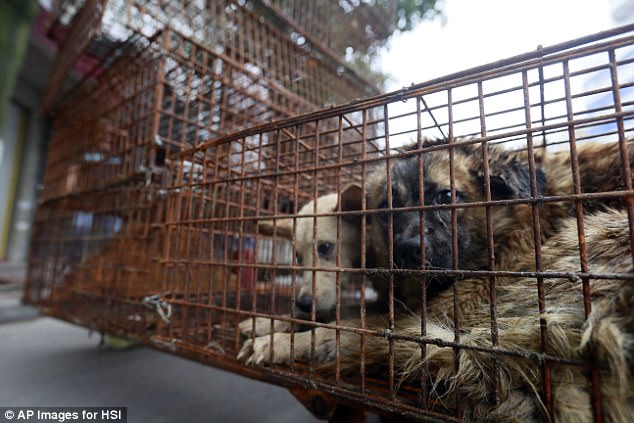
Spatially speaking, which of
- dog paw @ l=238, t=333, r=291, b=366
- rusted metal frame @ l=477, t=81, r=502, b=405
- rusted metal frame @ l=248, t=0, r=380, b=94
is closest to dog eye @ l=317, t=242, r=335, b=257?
dog paw @ l=238, t=333, r=291, b=366

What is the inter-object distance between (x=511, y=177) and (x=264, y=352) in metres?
1.36

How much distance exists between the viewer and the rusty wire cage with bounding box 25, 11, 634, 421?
2.93 feet

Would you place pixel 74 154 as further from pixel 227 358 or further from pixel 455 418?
pixel 455 418

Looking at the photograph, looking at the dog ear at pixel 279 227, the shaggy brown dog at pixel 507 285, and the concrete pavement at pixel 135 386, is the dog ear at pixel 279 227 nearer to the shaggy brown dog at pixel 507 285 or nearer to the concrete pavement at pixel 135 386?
the shaggy brown dog at pixel 507 285

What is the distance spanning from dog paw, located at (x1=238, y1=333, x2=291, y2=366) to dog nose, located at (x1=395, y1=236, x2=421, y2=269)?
24.3 inches

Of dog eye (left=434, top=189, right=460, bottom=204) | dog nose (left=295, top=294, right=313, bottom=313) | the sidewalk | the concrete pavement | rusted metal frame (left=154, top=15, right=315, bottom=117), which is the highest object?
rusted metal frame (left=154, top=15, right=315, bottom=117)

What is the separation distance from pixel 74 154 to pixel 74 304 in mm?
1283

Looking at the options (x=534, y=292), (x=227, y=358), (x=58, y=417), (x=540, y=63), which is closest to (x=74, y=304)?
(x=58, y=417)

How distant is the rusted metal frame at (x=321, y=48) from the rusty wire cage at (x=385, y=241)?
2.38 ft

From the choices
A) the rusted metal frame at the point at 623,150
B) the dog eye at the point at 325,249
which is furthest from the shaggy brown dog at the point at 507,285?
the dog eye at the point at 325,249

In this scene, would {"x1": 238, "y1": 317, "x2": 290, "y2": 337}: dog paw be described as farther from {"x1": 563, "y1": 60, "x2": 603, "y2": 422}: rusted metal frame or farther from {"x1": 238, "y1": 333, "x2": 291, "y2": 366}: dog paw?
{"x1": 563, "y1": 60, "x2": 603, "y2": 422}: rusted metal frame

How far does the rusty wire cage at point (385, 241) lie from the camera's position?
0.89 m

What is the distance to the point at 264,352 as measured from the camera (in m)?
1.45

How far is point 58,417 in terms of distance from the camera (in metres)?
1.74
